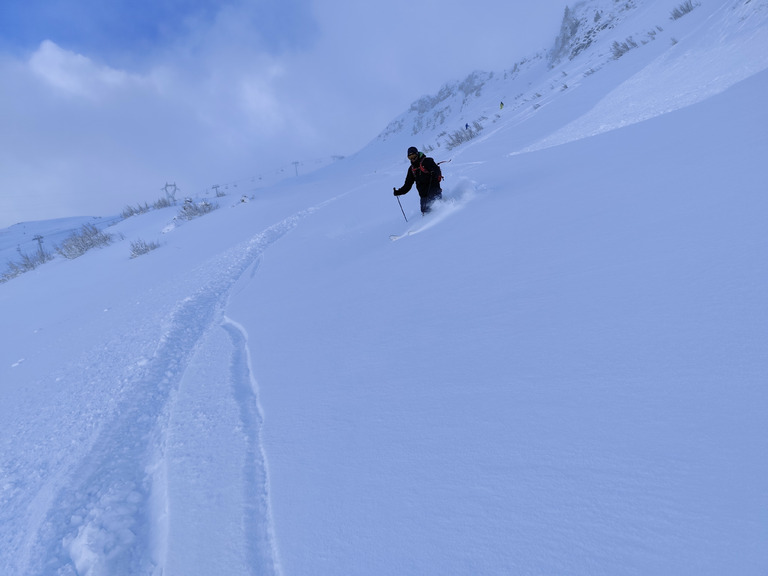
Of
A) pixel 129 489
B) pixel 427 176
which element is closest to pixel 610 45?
pixel 427 176

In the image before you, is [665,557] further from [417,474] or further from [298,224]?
[298,224]

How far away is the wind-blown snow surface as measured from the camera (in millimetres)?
1034

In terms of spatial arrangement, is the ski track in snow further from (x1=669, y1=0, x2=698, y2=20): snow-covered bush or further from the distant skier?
(x1=669, y1=0, x2=698, y2=20): snow-covered bush

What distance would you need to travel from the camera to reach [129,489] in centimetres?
178

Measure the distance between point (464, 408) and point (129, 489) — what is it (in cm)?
144

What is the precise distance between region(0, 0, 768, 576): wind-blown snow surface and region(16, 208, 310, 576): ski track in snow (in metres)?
0.01

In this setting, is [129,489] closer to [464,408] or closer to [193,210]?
[464,408]

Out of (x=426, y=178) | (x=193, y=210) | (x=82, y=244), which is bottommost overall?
(x=426, y=178)

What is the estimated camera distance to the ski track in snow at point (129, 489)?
57.0 inches

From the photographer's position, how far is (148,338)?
3492 millimetres

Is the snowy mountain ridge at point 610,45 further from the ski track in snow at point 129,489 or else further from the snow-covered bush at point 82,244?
the snow-covered bush at point 82,244

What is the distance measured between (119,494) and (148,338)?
199cm

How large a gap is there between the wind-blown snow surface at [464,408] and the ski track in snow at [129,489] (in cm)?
1

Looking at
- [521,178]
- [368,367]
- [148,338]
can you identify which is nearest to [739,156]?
[521,178]
